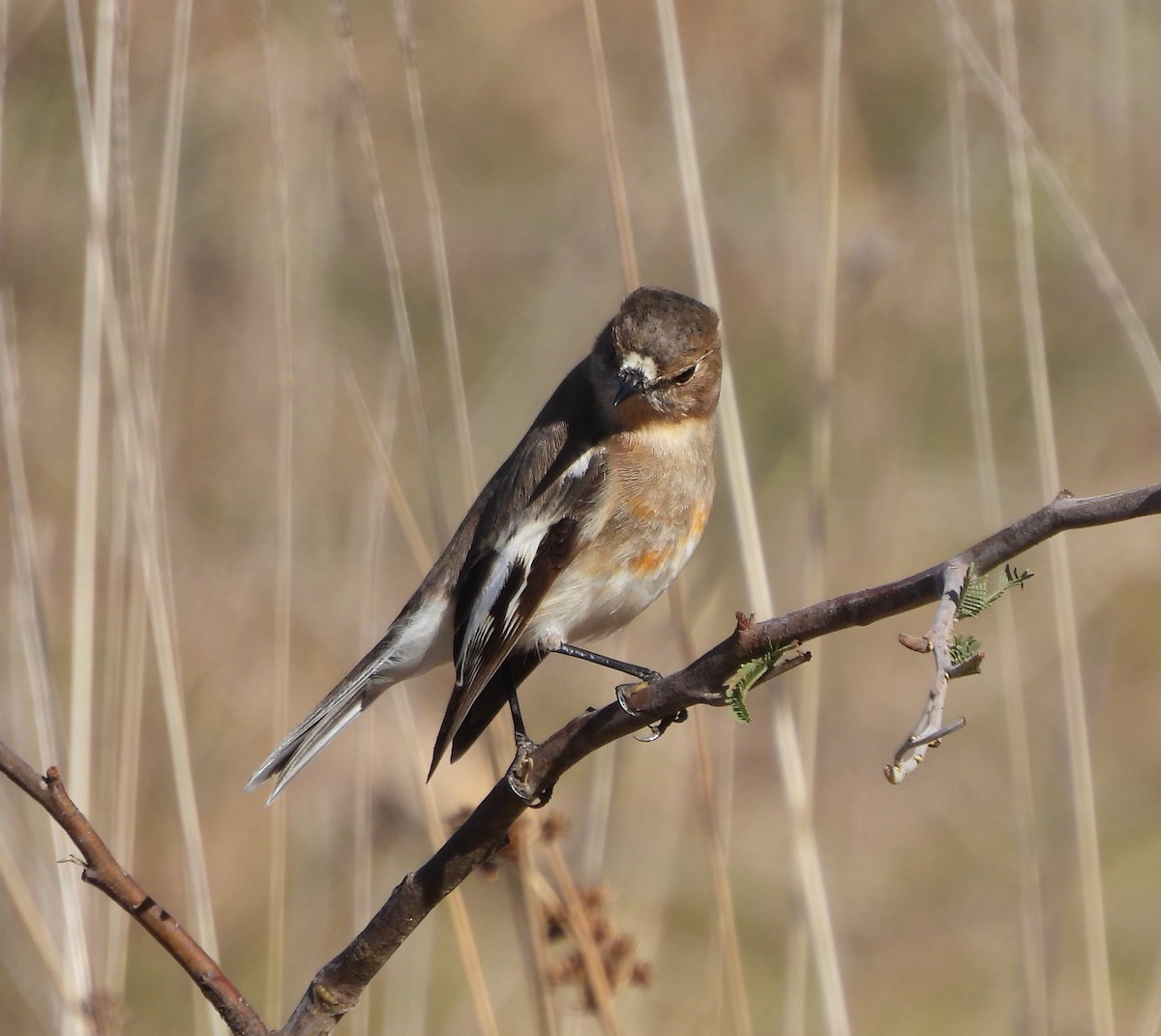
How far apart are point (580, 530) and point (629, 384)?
28 cm

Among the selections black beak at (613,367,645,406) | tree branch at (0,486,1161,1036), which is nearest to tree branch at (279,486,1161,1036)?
tree branch at (0,486,1161,1036)

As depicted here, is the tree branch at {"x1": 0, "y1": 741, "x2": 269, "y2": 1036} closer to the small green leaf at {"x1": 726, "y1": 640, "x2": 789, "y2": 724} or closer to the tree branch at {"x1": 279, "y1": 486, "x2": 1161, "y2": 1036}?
the tree branch at {"x1": 279, "y1": 486, "x2": 1161, "y2": 1036}

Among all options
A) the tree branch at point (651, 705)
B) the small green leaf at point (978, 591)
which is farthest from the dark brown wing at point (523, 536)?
the small green leaf at point (978, 591)

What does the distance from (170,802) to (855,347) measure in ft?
8.54

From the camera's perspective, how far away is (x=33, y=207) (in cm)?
449

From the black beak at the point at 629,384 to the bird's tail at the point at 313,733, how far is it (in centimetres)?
66

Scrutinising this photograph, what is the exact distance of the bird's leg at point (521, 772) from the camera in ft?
5.22

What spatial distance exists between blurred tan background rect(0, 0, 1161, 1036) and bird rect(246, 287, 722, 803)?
19 cm

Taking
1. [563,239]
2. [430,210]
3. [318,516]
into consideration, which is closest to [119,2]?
[430,210]

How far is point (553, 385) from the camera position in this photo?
16.2 ft

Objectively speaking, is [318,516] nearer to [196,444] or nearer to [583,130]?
[196,444]

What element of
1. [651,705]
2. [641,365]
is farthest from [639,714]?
[641,365]

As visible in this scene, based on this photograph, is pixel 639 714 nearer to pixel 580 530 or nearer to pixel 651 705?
pixel 651 705

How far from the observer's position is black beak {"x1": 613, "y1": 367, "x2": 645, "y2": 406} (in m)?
2.63
